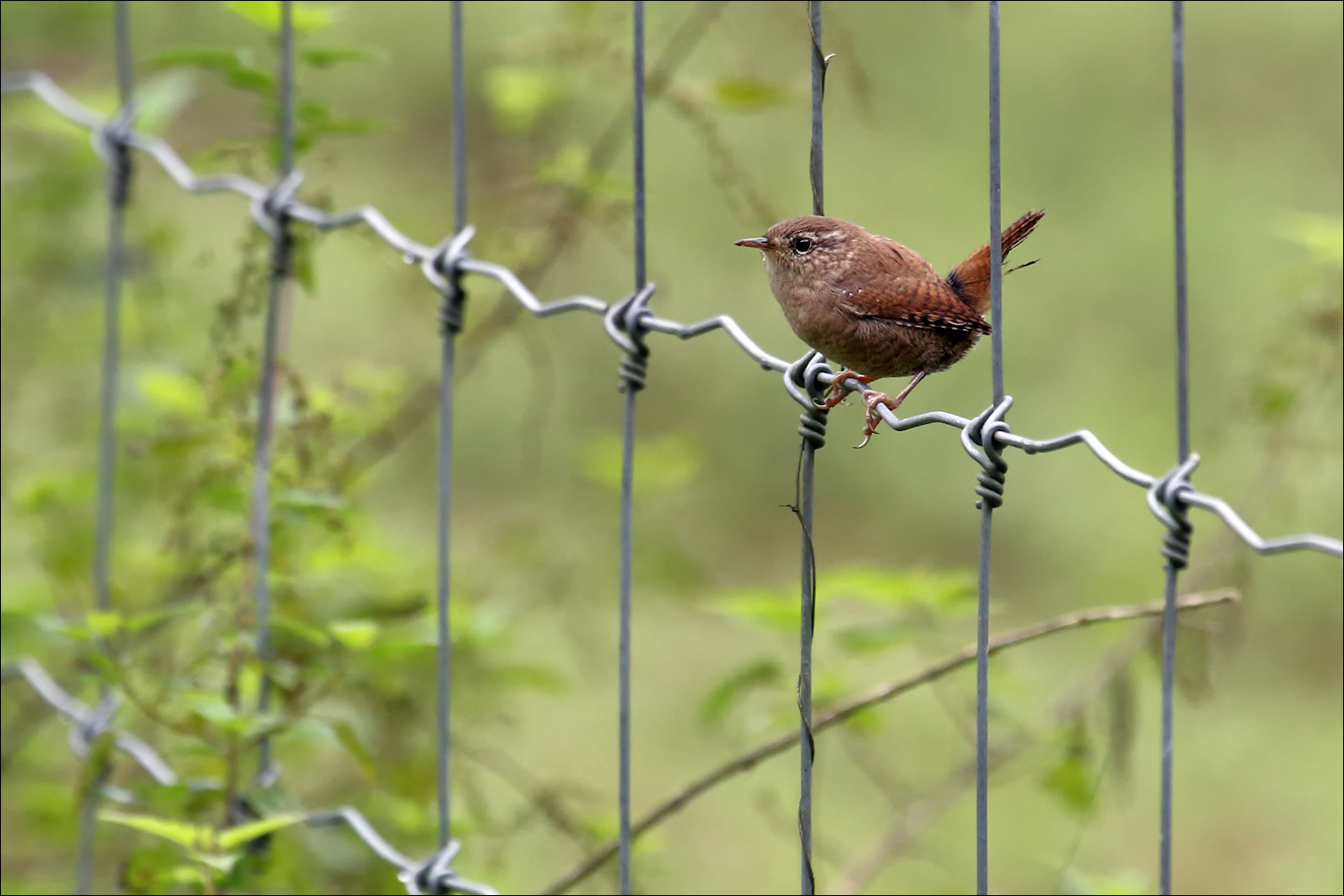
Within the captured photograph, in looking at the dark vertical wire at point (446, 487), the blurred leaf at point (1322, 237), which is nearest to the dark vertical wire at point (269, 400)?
the dark vertical wire at point (446, 487)

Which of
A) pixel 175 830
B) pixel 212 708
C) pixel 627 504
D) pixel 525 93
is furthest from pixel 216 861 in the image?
pixel 525 93

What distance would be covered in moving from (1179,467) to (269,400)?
1138 mm

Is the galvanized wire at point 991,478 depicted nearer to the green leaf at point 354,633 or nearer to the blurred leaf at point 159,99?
the green leaf at point 354,633

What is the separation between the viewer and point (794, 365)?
4.08 ft

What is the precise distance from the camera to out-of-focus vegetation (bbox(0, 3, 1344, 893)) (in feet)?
6.13

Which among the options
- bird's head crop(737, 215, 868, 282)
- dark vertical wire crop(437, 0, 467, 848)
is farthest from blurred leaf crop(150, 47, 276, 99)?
bird's head crop(737, 215, 868, 282)

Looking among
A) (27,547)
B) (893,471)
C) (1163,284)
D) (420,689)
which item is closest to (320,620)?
(420,689)

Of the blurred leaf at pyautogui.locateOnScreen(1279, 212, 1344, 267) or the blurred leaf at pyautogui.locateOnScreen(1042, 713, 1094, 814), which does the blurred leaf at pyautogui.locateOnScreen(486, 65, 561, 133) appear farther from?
the blurred leaf at pyautogui.locateOnScreen(1042, 713, 1094, 814)

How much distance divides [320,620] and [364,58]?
71 cm

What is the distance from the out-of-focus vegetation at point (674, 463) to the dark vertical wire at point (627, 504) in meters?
0.36

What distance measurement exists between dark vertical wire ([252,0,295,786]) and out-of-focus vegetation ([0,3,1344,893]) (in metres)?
0.03

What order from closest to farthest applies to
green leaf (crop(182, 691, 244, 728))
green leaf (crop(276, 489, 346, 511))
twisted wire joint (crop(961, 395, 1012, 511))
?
twisted wire joint (crop(961, 395, 1012, 511)) → green leaf (crop(182, 691, 244, 728)) → green leaf (crop(276, 489, 346, 511))

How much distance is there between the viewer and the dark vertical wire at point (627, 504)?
1278 millimetres

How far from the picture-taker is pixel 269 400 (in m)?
1.76
